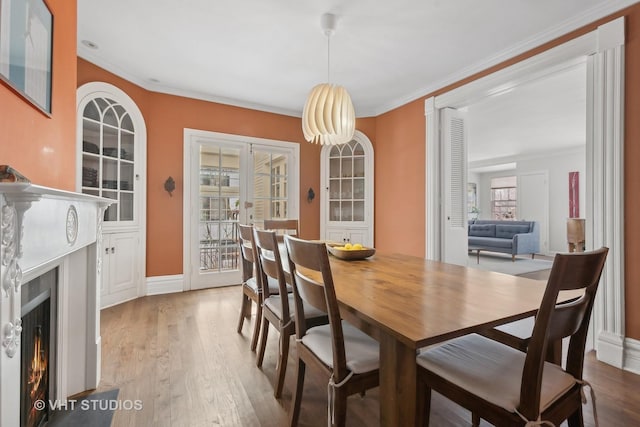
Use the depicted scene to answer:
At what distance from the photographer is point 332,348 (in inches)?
46.7

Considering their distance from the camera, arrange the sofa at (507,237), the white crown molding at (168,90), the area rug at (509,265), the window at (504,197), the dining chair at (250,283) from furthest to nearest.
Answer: the window at (504,197) → the sofa at (507,237) → the area rug at (509,265) → the white crown molding at (168,90) → the dining chair at (250,283)

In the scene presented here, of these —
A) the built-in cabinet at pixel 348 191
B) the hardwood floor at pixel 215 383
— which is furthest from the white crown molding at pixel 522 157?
the hardwood floor at pixel 215 383

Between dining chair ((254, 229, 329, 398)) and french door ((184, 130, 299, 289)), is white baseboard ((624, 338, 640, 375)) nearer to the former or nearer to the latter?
dining chair ((254, 229, 329, 398))

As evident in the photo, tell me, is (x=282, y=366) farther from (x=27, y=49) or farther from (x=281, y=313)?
(x=27, y=49)

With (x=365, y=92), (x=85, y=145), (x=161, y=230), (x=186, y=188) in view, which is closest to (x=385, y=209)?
(x=365, y=92)

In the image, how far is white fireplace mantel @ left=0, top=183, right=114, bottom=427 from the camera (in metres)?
0.79

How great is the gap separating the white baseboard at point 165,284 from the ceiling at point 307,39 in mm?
2343

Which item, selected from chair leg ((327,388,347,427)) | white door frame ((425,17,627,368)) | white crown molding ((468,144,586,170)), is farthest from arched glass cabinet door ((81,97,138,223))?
white crown molding ((468,144,586,170))

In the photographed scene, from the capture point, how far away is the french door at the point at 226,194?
4.00m

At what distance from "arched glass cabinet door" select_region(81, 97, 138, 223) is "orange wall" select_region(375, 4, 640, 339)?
331cm

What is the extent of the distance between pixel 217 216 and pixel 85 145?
1.64m

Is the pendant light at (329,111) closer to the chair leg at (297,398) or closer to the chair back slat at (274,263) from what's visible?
the chair back slat at (274,263)

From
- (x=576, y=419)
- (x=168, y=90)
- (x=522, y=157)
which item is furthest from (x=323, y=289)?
(x=522, y=157)

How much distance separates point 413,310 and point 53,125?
189 centimetres
